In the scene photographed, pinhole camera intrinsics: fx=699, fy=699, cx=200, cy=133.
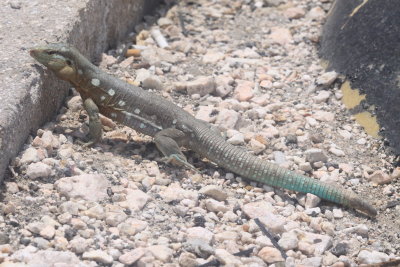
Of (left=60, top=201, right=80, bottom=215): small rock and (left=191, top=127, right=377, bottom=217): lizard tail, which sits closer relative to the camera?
(left=60, top=201, right=80, bottom=215): small rock

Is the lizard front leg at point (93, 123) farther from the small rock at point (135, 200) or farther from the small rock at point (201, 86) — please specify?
the small rock at point (201, 86)

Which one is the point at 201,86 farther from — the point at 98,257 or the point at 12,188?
the point at 98,257

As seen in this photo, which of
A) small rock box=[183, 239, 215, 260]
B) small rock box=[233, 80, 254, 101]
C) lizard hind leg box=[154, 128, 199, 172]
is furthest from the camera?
small rock box=[233, 80, 254, 101]

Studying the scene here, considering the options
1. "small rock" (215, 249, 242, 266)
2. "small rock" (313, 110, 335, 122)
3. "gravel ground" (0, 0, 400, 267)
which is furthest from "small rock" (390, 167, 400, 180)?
"small rock" (215, 249, 242, 266)

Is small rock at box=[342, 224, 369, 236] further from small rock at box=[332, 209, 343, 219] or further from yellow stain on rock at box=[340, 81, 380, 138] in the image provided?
yellow stain on rock at box=[340, 81, 380, 138]

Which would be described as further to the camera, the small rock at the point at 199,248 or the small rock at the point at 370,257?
the small rock at the point at 370,257


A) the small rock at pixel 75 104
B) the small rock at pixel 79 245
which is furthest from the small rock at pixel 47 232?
the small rock at pixel 75 104

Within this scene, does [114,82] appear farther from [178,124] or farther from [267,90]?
[267,90]
